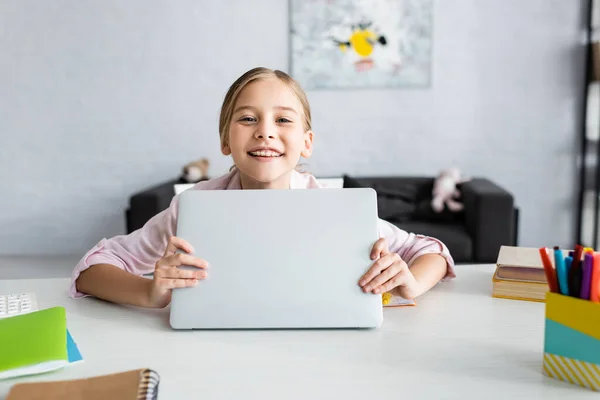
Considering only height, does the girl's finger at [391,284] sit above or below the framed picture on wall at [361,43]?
below

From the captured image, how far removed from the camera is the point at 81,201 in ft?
12.7

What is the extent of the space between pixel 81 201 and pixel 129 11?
1.22m

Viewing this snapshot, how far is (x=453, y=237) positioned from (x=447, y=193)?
1.31ft

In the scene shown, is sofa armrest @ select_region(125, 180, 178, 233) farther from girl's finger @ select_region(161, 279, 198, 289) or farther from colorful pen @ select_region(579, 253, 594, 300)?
colorful pen @ select_region(579, 253, 594, 300)

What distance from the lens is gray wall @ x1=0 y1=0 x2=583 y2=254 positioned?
374 cm

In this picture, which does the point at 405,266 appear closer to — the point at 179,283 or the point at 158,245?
the point at 179,283

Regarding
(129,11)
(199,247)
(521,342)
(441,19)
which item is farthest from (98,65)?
(521,342)

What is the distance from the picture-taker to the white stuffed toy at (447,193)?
3.39m

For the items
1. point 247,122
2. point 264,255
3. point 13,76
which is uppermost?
point 13,76

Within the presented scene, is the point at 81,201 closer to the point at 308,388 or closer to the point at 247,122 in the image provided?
the point at 247,122

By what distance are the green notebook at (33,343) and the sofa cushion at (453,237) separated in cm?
241

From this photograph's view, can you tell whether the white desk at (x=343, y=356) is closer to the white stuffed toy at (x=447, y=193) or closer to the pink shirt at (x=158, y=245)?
the pink shirt at (x=158, y=245)

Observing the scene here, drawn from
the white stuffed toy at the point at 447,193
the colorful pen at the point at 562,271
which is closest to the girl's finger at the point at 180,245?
the colorful pen at the point at 562,271

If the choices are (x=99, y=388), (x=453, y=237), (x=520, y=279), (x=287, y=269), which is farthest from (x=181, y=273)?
(x=453, y=237)
